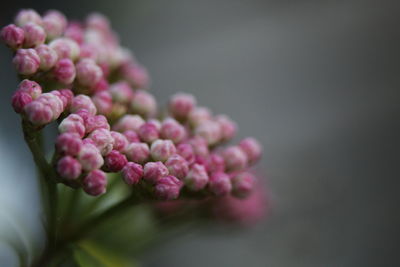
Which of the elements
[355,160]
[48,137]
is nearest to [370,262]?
[355,160]

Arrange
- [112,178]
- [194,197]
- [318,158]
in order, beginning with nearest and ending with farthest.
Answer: [194,197] → [112,178] → [318,158]

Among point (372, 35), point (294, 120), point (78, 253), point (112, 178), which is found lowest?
point (78, 253)

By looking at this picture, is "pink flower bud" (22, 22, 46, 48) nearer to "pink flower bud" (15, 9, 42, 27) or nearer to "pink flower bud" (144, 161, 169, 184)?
"pink flower bud" (15, 9, 42, 27)

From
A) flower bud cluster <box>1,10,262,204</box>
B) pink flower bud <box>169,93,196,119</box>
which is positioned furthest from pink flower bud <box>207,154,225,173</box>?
pink flower bud <box>169,93,196,119</box>

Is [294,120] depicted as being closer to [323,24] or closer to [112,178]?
[323,24]

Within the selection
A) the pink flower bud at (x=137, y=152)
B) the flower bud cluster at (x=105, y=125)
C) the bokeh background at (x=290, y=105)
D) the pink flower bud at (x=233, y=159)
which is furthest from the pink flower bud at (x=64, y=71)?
the bokeh background at (x=290, y=105)
